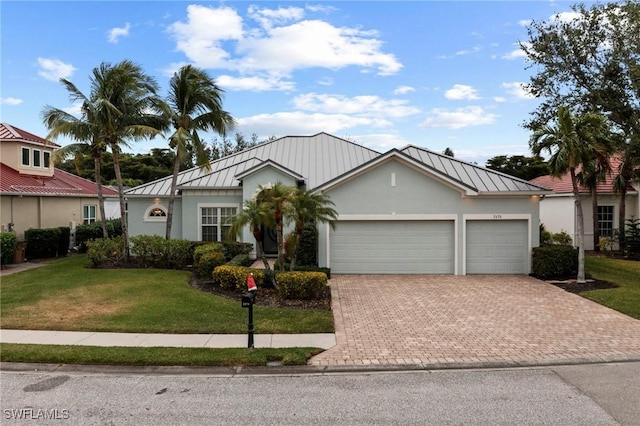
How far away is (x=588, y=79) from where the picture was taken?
18094 mm

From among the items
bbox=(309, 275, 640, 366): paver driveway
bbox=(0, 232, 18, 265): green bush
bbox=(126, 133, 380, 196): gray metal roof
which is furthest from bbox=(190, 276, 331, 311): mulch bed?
bbox=(0, 232, 18, 265): green bush

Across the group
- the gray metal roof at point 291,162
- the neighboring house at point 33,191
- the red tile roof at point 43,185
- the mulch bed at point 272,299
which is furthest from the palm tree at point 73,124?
the mulch bed at point 272,299

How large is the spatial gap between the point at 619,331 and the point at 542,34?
14.6 m

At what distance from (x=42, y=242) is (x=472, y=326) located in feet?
63.5

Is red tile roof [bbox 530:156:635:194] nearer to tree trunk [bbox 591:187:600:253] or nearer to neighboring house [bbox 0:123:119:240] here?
tree trunk [bbox 591:187:600:253]

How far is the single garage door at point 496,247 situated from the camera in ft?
51.6

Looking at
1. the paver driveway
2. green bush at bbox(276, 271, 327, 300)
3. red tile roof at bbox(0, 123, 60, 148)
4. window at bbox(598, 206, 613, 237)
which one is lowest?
the paver driveway

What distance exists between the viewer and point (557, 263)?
14.7 metres

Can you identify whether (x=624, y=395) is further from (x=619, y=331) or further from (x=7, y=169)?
(x=7, y=169)

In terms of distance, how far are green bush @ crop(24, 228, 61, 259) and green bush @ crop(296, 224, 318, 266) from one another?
12.8 m

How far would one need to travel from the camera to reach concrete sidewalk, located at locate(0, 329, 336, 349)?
786 centimetres

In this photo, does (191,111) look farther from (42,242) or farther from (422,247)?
(422,247)

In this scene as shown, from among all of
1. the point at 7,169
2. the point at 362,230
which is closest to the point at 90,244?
the point at 7,169

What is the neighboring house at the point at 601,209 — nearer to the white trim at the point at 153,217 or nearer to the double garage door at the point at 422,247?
the double garage door at the point at 422,247
